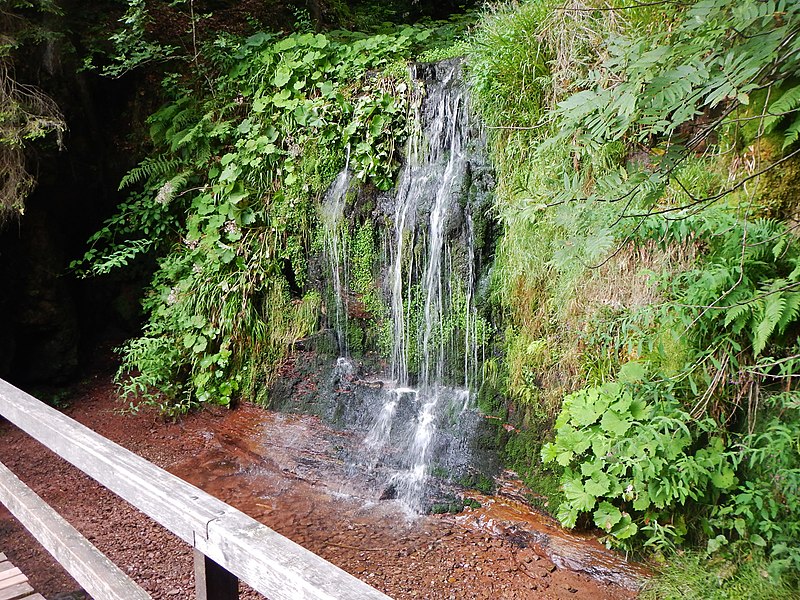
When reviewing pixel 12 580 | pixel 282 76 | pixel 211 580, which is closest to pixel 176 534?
pixel 211 580

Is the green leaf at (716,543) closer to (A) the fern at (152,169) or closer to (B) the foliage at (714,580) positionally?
(B) the foliage at (714,580)

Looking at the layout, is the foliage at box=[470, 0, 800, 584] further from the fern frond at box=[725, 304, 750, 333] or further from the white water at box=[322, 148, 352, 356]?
the white water at box=[322, 148, 352, 356]

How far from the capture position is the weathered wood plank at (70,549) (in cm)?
189

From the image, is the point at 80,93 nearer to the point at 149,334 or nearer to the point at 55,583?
the point at 149,334

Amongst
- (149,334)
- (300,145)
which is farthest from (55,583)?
(300,145)

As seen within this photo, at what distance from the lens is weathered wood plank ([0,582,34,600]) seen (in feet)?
7.98

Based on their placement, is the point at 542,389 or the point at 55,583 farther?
the point at 542,389

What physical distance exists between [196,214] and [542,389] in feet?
13.7

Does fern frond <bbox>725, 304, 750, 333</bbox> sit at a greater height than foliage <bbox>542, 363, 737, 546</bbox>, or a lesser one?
greater

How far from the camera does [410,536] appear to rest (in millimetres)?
3939

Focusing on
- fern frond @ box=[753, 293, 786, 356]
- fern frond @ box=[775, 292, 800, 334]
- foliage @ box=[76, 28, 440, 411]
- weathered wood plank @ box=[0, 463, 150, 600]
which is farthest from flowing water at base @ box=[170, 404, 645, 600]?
weathered wood plank @ box=[0, 463, 150, 600]

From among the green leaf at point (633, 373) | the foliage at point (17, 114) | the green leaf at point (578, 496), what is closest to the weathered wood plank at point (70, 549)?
the green leaf at point (578, 496)

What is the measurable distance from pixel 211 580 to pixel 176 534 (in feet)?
0.63

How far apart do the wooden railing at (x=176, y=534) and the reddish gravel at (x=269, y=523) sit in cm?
149
